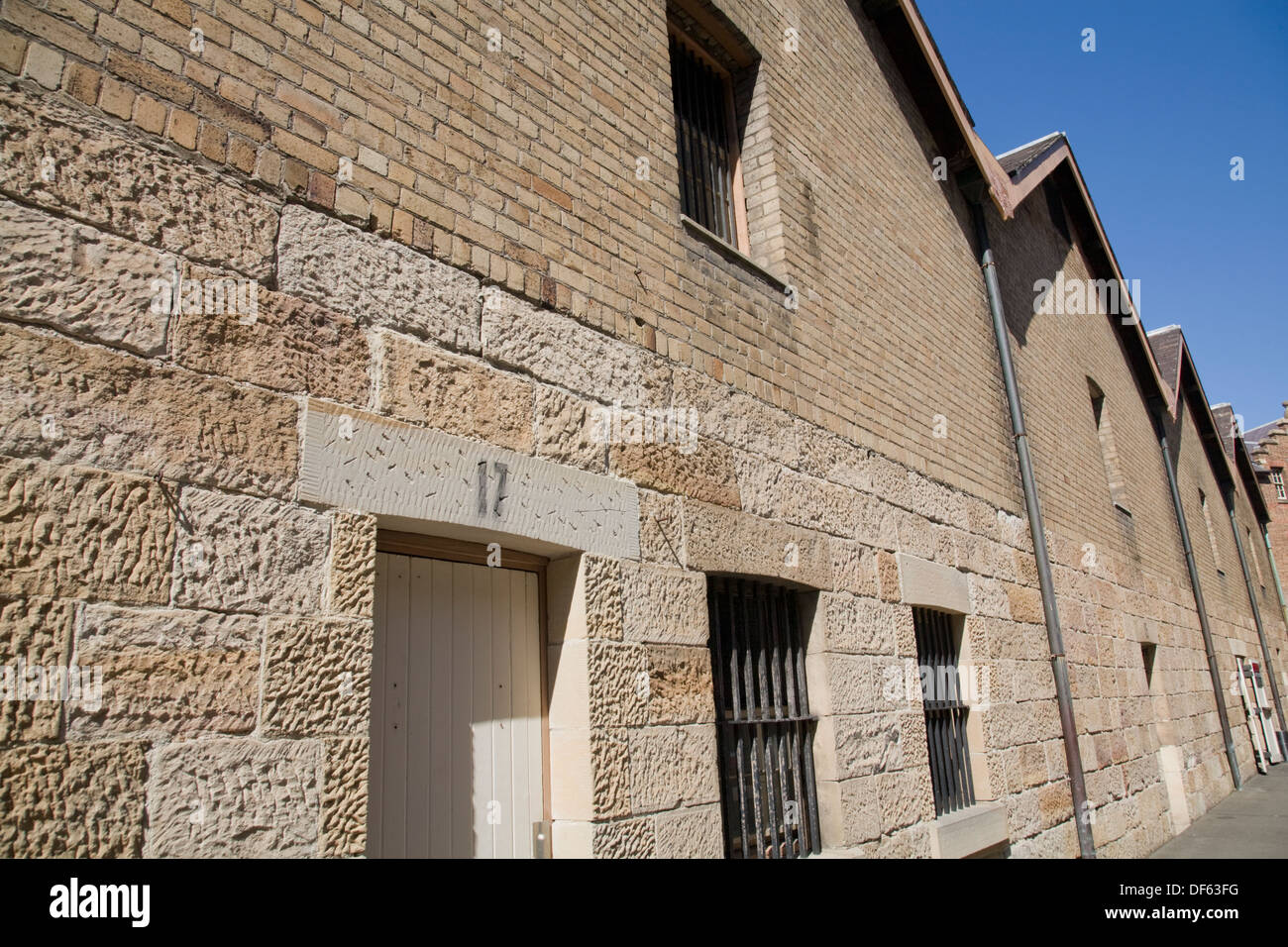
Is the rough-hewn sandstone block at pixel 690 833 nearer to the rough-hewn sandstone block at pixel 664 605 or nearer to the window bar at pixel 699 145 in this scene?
the rough-hewn sandstone block at pixel 664 605

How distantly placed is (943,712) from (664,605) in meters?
3.18

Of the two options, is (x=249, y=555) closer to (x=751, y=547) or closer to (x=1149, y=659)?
(x=751, y=547)

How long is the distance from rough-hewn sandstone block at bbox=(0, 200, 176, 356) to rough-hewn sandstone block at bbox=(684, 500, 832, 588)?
2.29 m

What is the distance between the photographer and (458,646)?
3.22 meters

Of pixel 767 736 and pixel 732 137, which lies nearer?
pixel 767 736

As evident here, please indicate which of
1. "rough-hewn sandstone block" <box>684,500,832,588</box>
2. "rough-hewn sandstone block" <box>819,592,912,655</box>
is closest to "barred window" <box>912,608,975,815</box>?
"rough-hewn sandstone block" <box>819,592,912,655</box>

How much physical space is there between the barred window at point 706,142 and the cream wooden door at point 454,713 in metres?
2.72

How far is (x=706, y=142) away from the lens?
212 inches

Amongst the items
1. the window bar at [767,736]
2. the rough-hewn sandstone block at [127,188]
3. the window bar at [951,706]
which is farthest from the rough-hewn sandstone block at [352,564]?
the window bar at [951,706]

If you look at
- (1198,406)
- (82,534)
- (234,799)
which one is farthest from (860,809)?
(1198,406)

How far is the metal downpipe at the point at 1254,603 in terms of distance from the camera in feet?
59.8

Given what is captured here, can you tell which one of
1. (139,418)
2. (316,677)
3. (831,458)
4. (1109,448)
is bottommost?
(316,677)

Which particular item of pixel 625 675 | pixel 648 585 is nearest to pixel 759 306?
pixel 648 585

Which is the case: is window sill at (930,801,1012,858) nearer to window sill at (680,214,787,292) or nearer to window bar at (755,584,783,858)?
window bar at (755,584,783,858)
